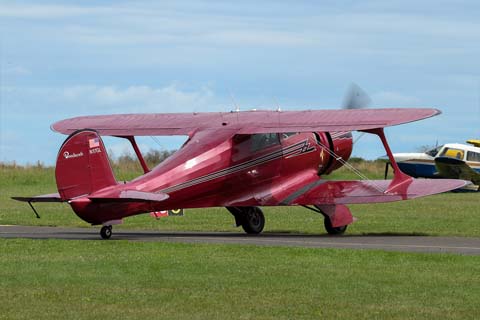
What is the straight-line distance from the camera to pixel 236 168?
78.1ft

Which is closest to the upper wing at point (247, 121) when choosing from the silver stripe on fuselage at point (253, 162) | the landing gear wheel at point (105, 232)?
the silver stripe on fuselage at point (253, 162)

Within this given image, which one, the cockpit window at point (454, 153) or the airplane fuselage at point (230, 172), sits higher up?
the airplane fuselage at point (230, 172)

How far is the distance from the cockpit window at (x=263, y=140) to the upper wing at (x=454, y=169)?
25.7m

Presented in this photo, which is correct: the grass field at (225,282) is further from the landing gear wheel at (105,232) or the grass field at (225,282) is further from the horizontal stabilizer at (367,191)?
the horizontal stabilizer at (367,191)

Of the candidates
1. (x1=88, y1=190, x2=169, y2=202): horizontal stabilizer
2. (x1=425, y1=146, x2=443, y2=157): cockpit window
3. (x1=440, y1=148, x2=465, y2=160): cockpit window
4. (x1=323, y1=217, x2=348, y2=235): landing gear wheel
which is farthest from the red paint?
(x1=425, y1=146, x2=443, y2=157): cockpit window

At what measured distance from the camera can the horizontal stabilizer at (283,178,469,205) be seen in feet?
78.0

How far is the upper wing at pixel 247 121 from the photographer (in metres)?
23.2

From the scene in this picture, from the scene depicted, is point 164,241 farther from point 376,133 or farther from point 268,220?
point 268,220

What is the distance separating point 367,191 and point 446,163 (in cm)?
2616

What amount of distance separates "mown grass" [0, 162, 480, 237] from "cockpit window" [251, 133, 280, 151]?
99.3 inches

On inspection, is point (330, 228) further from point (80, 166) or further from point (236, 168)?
point (80, 166)

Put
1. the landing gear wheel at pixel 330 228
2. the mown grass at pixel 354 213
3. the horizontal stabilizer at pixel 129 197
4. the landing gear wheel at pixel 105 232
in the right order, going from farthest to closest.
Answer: the mown grass at pixel 354 213 < the landing gear wheel at pixel 330 228 < the landing gear wheel at pixel 105 232 < the horizontal stabilizer at pixel 129 197

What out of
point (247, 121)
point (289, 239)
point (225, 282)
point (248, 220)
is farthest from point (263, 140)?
point (225, 282)

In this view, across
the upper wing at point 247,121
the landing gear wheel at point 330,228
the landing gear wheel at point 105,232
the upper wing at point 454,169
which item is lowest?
the upper wing at point 454,169
